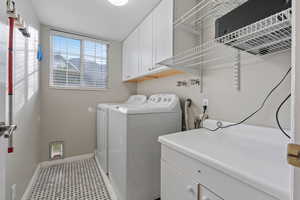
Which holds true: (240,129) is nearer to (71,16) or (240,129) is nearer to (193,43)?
(193,43)

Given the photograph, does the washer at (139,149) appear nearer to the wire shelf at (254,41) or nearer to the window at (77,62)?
the wire shelf at (254,41)

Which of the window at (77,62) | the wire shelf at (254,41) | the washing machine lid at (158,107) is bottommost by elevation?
the washing machine lid at (158,107)

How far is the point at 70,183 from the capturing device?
1951mm

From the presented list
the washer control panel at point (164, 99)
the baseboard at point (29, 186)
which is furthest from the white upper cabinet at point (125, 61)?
the baseboard at point (29, 186)

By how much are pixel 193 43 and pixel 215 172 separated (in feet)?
4.67

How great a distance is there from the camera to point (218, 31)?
3.27 feet

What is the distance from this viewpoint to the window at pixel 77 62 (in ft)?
8.32

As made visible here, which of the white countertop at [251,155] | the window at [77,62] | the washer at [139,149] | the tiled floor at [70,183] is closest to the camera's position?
the white countertop at [251,155]

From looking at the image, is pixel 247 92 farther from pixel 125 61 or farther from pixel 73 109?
pixel 73 109

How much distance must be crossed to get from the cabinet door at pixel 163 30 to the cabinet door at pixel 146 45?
13 centimetres

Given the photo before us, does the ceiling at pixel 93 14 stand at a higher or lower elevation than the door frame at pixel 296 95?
higher

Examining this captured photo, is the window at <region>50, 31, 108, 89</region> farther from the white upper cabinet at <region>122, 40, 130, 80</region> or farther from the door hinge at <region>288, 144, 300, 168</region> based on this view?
the door hinge at <region>288, 144, 300, 168</region>

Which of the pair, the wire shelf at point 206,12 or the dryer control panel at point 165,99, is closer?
the wire shelf at point 206,12

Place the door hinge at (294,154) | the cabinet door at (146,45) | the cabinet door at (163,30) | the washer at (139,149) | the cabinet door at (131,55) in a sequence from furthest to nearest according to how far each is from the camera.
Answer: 1. the cabinet door at (131,55)
2. the cabinet door at (146,45)
3. the cabinet door at (163,30)
4. the washer at (139,149)
5. the door hinge at (294,154)
